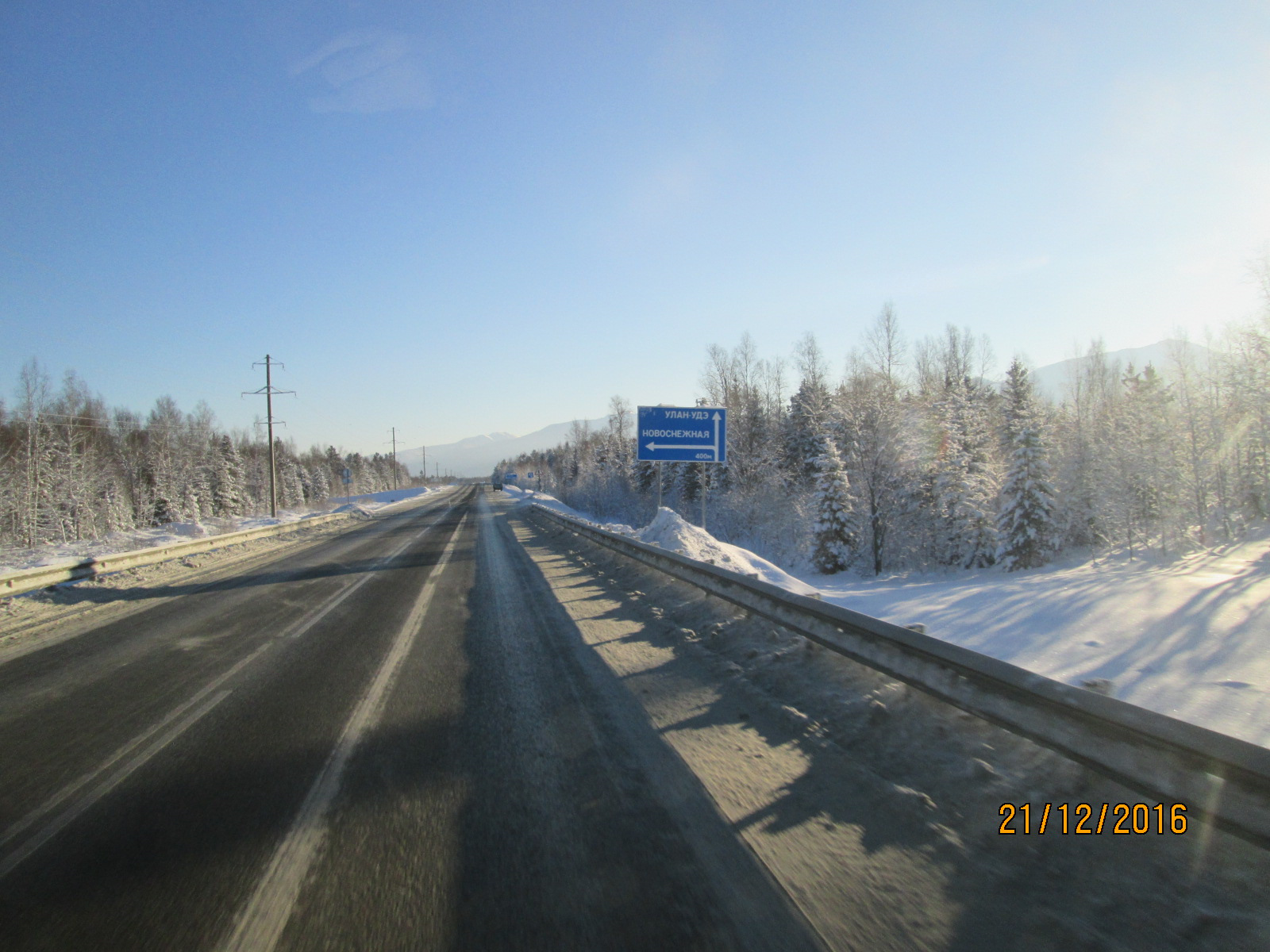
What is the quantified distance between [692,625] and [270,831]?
5263 millimetres

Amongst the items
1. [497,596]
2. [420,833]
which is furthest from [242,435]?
[420,833]

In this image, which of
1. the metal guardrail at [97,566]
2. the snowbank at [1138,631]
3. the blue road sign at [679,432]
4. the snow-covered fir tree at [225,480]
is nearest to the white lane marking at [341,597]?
the metal guardrail at [97,566]

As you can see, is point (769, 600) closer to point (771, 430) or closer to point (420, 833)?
point (420, 833)

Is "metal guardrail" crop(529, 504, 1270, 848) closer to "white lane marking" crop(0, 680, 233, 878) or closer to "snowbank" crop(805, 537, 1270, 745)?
"snowbank" crop(805, 537, 1270, 745)

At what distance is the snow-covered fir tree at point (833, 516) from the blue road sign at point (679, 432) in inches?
513

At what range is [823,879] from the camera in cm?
267

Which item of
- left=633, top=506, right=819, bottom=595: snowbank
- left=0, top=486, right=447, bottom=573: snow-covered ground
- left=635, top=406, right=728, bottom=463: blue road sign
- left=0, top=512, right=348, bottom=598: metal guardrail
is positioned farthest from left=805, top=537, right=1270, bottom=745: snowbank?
left=0, top=486, right=447, bottom=573: snow-covered ground

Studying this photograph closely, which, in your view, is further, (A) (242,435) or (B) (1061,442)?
(A) (242,435)

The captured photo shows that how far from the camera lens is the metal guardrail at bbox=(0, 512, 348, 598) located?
36.2ft

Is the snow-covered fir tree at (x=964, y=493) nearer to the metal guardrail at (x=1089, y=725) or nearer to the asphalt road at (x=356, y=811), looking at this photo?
the metal guardrail at (x=1089, y=725)

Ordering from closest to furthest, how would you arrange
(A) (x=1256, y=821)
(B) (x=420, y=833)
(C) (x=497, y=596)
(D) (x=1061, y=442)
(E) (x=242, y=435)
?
1. (A) (x=1256, y=821)
2. (B) (x=420, y=833)
3. (C) (x=497, y=596)
4. (D) (x=1061, y=442)
5. (E) (x=242, y=435)

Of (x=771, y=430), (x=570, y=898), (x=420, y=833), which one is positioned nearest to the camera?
(x=570, y=898)
